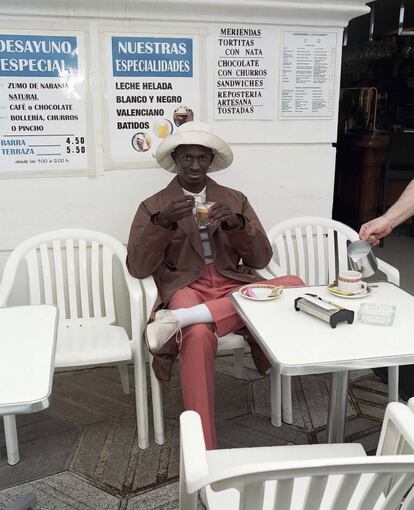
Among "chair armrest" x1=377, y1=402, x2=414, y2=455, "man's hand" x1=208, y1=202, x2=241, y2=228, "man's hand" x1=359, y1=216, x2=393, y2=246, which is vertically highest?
"man's hand" x1=208, y1=202, x2=241, y2=228

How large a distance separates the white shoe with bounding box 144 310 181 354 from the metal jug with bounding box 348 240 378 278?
76 centimetres

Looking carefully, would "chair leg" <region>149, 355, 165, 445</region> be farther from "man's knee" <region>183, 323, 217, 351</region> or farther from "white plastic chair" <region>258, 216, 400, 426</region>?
"white plastic chair" <region>258, 216, 400, 426</region>

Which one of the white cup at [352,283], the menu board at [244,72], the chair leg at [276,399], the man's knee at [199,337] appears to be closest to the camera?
the white cup at [352,283]

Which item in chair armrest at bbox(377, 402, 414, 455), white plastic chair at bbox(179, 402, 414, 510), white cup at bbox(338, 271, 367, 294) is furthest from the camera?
white cup at bbox(338, 271, 367, 294)

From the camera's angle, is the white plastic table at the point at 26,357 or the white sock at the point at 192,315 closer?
the white plastic table at the point at 26,357

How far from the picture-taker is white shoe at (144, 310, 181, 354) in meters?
2.07

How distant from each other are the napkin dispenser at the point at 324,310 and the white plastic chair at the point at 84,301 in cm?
76

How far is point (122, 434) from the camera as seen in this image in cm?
240

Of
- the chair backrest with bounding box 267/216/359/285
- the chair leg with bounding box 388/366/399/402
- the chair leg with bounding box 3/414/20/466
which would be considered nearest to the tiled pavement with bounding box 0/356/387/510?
the chair leg with bounding box 3/414/20/466

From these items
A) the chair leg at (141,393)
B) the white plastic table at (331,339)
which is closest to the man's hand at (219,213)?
the white plastic table at (331,339)

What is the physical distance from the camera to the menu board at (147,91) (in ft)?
8.71

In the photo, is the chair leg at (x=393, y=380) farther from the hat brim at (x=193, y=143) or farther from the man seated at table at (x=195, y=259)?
the hat brim at (x=193, y=143)

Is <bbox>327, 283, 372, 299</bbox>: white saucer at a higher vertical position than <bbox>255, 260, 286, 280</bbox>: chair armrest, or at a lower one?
higher

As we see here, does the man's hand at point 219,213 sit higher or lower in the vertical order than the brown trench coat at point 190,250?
higher
